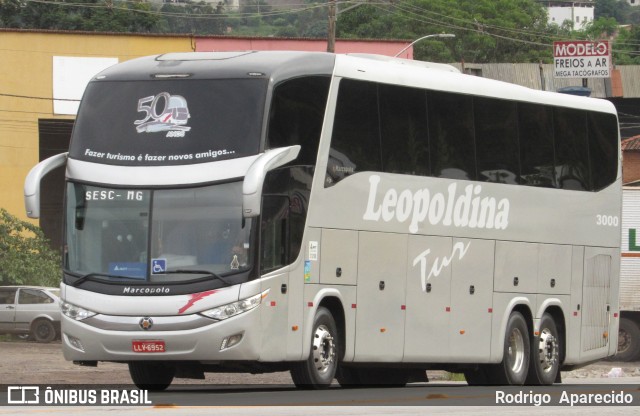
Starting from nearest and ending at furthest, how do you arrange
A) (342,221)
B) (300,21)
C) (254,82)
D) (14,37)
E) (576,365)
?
(254,82), (342,221), (576,365), (14,37), (300,21)

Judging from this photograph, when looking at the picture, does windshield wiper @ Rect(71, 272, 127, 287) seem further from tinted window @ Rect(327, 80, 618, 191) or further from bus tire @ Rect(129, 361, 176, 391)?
tinted window @ Rect(327, 80, 618, 191)

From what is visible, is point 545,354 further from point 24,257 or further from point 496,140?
point 24,257

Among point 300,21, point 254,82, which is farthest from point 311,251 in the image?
point 300,21

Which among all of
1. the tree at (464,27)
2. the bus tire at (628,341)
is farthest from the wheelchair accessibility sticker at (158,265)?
the tree at (464,27)

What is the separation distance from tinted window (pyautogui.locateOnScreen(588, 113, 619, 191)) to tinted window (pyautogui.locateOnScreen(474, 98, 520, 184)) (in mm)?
2375

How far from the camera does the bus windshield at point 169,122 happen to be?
1698 cm

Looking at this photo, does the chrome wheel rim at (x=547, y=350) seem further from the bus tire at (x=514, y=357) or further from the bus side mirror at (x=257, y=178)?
the bus side mirror at (x=257, y=178)

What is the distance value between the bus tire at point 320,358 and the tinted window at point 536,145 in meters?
5.29

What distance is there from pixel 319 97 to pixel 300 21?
18328 centimetres

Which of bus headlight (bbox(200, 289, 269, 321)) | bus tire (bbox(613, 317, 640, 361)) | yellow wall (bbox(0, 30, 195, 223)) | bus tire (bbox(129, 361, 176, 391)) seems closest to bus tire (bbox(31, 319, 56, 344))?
yellow wall (bbox(0, 30, 195, 223))

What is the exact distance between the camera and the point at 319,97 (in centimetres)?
1811

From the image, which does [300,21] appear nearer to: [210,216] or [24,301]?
[24,301]

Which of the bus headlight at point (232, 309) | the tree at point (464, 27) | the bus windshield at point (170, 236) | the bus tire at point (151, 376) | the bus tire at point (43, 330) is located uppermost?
the tree at point (464, 27)

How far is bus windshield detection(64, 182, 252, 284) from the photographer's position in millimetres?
16672
